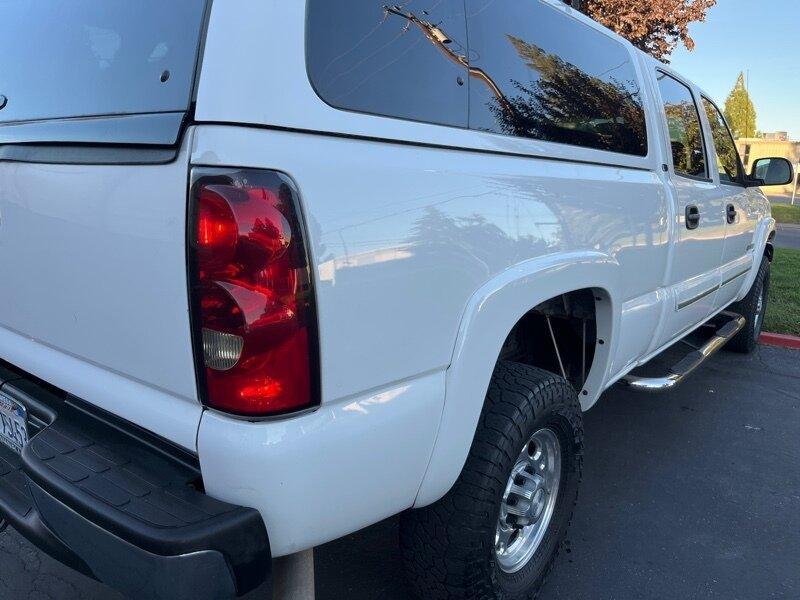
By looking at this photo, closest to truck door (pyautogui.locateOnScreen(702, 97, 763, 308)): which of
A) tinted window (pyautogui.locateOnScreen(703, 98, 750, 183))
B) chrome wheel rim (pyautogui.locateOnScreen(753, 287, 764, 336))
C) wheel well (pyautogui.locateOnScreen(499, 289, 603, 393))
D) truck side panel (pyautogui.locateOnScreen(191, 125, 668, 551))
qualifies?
tinted window (pyautogui.locateOnScreen(703, 98, 750, 183))

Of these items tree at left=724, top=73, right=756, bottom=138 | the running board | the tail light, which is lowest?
the running board

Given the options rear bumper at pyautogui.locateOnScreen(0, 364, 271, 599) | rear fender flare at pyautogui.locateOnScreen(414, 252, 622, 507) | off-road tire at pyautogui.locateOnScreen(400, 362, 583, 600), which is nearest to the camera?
rear bumper at pyautogui.locateOnScreen(0, 364, 271, 599)

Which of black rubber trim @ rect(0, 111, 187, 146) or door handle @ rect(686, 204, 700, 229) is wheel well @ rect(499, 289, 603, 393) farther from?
black rubber trim @ rect(0, 111, 187, 146)

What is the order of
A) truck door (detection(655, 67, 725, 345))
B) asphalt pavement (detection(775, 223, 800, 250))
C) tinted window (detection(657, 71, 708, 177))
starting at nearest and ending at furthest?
1. truck door (detection(655, 67, 725, 345))
2. tinted window (detection(657, 71, 708, 177))
3. asphalt pavement (detection(775, 223, 800, 250))

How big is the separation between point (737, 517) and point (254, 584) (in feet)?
8.09

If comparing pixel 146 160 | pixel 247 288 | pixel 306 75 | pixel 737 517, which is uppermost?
pixel 306 75

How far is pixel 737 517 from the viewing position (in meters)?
2.98

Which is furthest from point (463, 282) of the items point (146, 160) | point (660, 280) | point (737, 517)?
point (737, 517)

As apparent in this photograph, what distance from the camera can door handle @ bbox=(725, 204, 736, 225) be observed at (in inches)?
155

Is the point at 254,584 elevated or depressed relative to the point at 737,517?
elevated

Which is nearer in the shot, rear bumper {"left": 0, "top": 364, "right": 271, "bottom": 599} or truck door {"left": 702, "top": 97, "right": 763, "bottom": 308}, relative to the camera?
rear bumper {"left": 0, "top": 364, "right": 271, "bottom": 599}

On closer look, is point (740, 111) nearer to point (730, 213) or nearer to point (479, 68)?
point (730, 213)

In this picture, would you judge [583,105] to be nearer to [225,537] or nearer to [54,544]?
[225,537]

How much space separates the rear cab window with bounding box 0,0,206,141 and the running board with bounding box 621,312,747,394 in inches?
97.1
